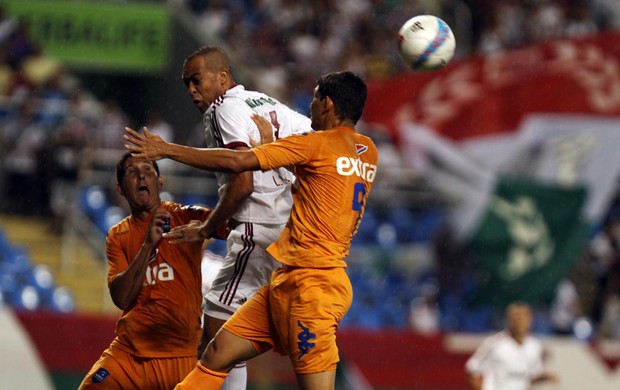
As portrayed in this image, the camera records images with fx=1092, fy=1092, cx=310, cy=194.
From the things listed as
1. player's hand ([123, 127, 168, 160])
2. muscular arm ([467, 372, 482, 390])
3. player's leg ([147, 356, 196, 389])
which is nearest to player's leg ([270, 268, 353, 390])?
player's leg ([147, 356, 196, 389])

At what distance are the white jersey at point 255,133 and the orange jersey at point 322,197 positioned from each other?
1.52 ft

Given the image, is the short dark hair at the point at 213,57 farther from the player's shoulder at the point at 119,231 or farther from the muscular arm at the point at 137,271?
the player's shoulder at the point at 119,231

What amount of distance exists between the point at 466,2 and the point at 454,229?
6119mm

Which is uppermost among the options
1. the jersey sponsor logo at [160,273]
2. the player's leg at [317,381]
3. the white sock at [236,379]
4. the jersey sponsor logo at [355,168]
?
the jersey sponsor logo at [355,168]

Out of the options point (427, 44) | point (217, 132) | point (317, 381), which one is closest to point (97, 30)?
point (427, 44)

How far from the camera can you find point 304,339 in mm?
5895

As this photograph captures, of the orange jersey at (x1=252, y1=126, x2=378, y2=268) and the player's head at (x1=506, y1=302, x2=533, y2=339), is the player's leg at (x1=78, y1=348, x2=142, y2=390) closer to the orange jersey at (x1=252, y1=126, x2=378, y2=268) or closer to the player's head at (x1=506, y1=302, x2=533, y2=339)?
the orange jersey at (x1=252, y1=126, x2=378, y2=268)

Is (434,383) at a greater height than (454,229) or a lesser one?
lesser

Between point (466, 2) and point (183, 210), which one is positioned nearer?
point (183, 210)

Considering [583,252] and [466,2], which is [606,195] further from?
[466,2]

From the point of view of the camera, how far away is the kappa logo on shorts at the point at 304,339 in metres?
5.89

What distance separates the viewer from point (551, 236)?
1609 cm

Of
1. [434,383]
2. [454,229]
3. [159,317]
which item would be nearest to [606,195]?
[454,229]

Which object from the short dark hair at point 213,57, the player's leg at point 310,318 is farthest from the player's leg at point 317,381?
the short dark hair at point 213,57
